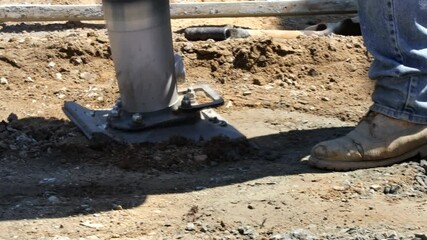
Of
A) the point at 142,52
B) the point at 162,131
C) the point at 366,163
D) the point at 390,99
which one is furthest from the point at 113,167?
the point at 390,99

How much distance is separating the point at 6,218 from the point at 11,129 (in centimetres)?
88

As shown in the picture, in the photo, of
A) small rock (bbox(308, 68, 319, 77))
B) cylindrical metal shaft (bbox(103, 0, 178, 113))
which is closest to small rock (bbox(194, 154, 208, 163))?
cylindrical metal shaft (bbox(103, 0, 178, 113))

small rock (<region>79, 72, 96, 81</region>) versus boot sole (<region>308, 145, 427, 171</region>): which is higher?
boot sole (<region>308, 145, 427, 171</region>)

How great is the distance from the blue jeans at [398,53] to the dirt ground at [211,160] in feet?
0.68

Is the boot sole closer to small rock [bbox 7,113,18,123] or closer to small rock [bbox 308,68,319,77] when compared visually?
small rock [bbox 308,68,319,77]

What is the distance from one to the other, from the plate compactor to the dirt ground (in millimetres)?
92

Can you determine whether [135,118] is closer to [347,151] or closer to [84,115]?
[84,115]

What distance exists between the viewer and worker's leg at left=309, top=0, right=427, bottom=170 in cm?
325

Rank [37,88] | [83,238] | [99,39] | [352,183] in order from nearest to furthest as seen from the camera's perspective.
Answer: [83,238] < [352,183] < [37,88] < [99,39]

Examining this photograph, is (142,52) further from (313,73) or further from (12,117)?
(313,73)

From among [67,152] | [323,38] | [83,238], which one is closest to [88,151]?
[67,152]

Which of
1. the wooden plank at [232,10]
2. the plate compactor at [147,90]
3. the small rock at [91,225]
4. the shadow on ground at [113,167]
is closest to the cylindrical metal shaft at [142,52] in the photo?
the plate compactor at [147,90]

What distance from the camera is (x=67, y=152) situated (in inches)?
142

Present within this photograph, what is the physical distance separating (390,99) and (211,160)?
688 mm
